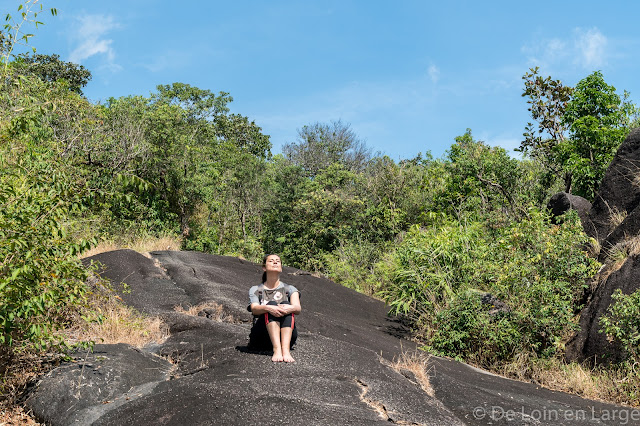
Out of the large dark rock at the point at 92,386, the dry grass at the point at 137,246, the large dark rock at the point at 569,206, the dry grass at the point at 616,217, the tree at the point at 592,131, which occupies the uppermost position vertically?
the tree at the point at 592,131

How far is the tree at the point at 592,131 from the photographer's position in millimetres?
14852

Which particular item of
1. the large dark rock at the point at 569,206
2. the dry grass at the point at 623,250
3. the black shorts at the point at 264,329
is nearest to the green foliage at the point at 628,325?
the dry grass at the point at 623,250

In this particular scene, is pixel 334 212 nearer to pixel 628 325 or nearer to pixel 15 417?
pixel 628 325

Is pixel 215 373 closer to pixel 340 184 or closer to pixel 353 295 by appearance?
pixel 353 295

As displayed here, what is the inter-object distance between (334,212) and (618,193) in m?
11.4

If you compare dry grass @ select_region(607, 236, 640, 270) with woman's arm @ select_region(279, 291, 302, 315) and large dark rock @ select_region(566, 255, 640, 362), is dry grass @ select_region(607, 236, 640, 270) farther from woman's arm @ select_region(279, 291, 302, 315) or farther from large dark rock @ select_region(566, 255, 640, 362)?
woman's arm @ select_region(279, 291, 302, 315)

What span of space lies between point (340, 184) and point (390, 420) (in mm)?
18348

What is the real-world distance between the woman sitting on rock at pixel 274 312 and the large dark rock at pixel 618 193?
7.27 meters

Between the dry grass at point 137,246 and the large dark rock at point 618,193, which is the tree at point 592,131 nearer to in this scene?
the large dark rock at point 618,193

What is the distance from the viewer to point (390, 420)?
4.77 metres

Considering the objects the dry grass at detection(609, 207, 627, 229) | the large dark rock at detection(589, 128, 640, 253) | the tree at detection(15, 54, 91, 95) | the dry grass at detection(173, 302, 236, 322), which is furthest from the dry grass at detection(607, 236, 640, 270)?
the tree at detection(15, 54, 91, 95)

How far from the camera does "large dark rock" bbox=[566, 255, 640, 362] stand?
8359 millimetres

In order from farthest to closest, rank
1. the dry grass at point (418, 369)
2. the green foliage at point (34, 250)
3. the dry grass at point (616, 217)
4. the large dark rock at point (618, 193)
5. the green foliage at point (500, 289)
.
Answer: the large dark rock at point (618, 193) → the dry grass at point (616, 217) → the green foliage at point (500, 289) → the dry grass at point (418, 369) → the green foliage at point (34, 250)

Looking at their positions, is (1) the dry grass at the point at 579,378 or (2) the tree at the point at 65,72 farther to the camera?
(2) the tree at the point at 65,72
